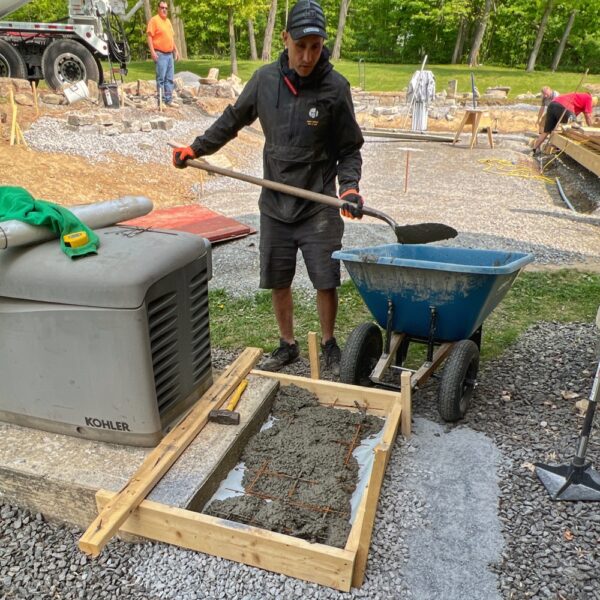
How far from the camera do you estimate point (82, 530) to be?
2.44 metres

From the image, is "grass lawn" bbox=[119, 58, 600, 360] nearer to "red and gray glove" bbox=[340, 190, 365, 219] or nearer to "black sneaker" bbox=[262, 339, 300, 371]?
"black sneaker" bbox=[262, 339, 300, 371]

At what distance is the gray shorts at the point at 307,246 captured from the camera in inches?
135

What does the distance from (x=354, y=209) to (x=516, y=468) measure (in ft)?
5.29

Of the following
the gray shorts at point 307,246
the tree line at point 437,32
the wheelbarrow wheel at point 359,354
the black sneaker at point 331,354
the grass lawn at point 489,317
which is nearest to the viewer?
the wheelbarrow wheel at point 359,354

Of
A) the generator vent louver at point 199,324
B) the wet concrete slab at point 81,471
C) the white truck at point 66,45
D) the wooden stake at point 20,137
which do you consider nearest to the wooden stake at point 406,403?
the wet concrete slab at point 81,471

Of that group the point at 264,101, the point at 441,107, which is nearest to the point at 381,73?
the point at 441,107

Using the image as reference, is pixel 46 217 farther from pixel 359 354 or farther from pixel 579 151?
pixel 579 151

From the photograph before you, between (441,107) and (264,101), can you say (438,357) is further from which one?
(441,107)

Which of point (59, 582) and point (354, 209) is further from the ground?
point (354, 209)

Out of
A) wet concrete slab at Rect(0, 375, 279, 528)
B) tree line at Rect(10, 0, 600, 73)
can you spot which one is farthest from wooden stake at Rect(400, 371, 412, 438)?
tree line at Rect(10, 0, 600, 73)

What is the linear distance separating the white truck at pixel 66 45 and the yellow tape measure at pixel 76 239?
12926mm

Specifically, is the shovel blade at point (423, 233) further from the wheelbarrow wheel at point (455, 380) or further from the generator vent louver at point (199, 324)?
the generator vent louver at point (199, 324)

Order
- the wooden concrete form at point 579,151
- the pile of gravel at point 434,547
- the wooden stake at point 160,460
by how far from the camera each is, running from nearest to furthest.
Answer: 1. the wooden stake at point 160,460
2. the pile of gravel at point 434,547
3. the wooden concrete form at point 579,151

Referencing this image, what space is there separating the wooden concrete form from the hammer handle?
8.48 meters
